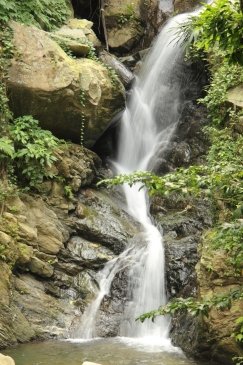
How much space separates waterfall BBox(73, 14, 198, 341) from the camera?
913 centimetres

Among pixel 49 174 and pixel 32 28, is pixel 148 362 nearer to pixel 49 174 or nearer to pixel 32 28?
pixel 49 174

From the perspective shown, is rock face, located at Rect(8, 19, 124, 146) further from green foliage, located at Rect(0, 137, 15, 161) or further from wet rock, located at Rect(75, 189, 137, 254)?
wet rock, located at Rect(75, 189, 137, 254)

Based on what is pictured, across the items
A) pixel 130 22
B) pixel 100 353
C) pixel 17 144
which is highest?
pixel 130 22

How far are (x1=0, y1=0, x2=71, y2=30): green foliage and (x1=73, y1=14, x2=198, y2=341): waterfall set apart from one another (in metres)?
3.29

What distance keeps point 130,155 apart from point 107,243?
4144 mm

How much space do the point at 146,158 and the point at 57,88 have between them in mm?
3927

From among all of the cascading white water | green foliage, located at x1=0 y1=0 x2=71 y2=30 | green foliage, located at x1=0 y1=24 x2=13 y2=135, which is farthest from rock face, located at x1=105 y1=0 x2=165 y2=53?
green foliage, located at x1=0 y1=24 x2=13 y2=135

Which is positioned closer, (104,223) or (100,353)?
(100,353)

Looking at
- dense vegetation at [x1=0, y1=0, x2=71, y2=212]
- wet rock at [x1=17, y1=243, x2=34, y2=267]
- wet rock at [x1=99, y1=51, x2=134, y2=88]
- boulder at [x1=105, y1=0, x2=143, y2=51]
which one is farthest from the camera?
boulder at [x1=105, y1=0, x2=143, y2=51]

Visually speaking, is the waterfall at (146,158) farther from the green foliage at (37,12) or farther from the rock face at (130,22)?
the green foliage at (37,12)

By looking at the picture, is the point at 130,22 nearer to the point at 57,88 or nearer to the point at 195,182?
the point at 57,88

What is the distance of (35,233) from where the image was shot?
9.49m

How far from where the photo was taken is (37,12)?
12336mm

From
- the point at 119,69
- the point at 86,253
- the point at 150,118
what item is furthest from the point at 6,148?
the point at 119,69
